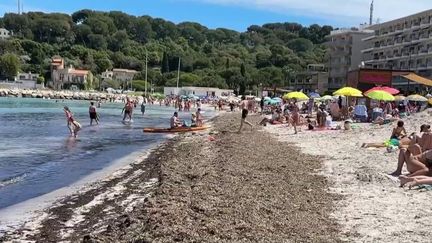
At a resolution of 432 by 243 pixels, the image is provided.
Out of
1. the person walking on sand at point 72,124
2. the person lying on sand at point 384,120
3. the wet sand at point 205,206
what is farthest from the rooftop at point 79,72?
the wet sand at point 205,206

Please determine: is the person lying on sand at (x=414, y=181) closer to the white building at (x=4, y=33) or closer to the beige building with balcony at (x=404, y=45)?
the beige building with balcony at (x=404, y=45)

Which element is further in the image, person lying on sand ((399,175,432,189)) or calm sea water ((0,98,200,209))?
calm sea water ((0,98,200,209))

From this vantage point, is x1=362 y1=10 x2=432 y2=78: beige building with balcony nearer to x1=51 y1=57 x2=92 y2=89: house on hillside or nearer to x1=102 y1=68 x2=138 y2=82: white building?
x1=102 y1=68 x2=138 y2=82: white building

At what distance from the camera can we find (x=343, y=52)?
104 m

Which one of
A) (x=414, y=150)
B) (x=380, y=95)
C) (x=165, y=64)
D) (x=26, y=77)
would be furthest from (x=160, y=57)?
(x=414, y=150)

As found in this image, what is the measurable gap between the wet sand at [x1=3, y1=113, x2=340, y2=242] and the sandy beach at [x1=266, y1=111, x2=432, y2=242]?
0.29m

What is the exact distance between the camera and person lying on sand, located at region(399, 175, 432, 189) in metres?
9.75

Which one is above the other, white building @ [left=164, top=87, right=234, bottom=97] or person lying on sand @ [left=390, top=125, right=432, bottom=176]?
person lying on sand @ [left=390, top=125, right=432, bottom=176]

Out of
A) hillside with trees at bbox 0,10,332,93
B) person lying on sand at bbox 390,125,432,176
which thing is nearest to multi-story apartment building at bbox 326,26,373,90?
hillside with trees at bbox 0,10,332,93

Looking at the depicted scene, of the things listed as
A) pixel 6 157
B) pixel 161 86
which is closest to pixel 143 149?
pixel 6 157

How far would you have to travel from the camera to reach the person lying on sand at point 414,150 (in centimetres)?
1095

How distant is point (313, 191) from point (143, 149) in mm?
12548

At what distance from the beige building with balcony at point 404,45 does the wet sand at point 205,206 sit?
6601cm

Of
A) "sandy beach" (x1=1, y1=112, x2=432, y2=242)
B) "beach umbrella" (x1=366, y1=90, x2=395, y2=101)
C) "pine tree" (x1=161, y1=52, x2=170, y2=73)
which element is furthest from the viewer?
"pine tree" (x1=161, y1=52, x2=170, y2=73)
